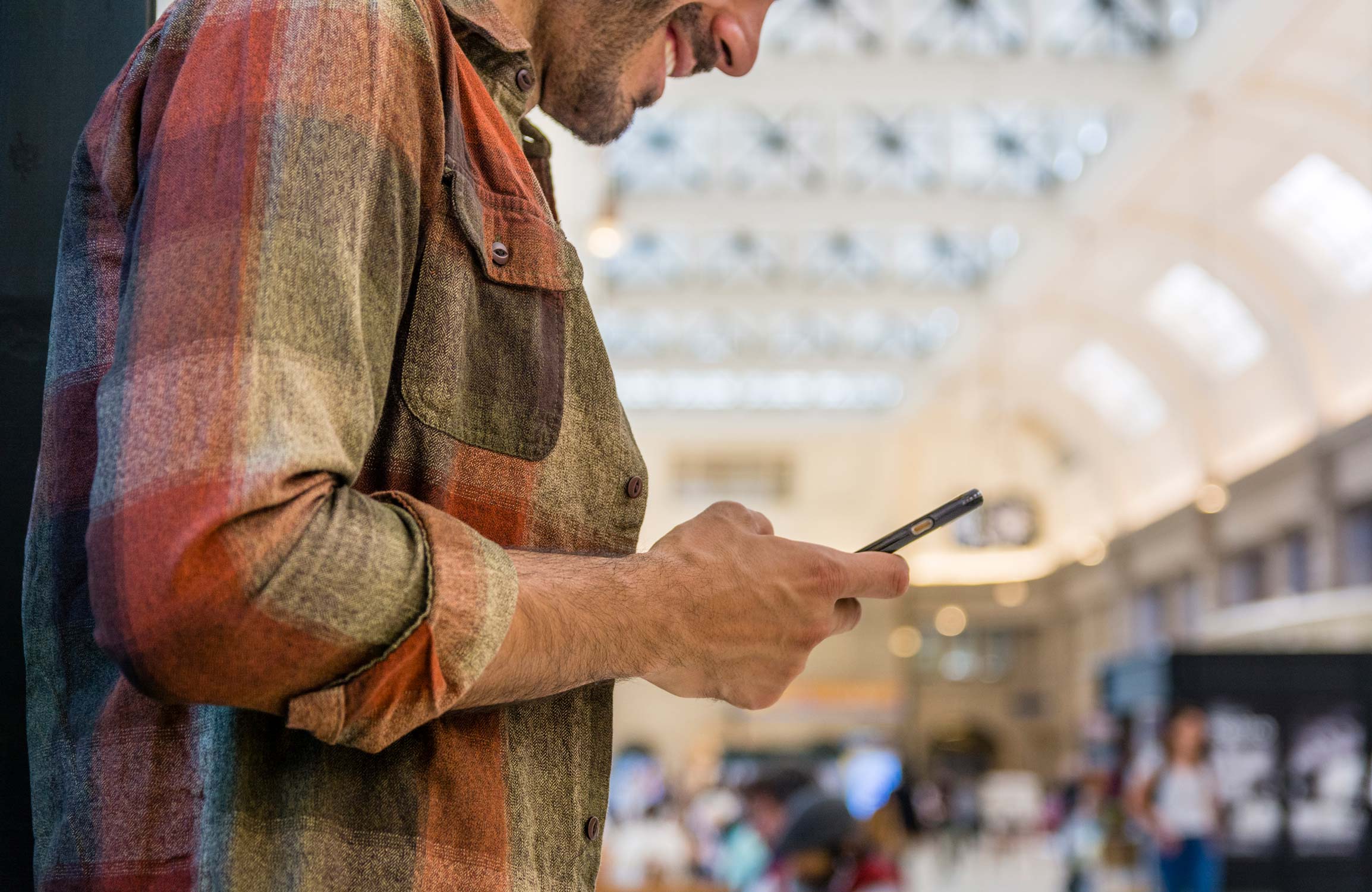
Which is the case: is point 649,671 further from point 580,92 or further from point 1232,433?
point 1232,433

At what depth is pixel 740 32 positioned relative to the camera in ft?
4.32

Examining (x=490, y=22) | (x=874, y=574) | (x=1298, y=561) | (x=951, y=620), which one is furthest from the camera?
(x=951, y=620)

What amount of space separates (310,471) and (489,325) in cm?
27

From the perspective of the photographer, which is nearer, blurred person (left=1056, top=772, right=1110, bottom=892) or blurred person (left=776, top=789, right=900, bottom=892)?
blurred person (left=776, top=789, right=900, bottom=892)

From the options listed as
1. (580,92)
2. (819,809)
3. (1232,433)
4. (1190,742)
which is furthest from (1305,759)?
(580,92)

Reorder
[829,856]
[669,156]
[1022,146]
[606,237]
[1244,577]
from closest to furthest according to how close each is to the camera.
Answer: [829,856] < [606,237] < [1022,146] < [669,156] < [1244,577]

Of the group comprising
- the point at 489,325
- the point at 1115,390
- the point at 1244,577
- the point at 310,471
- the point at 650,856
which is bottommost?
the point at 650,856

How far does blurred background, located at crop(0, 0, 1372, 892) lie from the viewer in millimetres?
10984

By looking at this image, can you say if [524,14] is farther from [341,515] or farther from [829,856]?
[829,856]

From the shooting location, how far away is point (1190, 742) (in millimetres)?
11289

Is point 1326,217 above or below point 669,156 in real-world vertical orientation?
below

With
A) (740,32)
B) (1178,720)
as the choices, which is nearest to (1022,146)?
(1178,720)

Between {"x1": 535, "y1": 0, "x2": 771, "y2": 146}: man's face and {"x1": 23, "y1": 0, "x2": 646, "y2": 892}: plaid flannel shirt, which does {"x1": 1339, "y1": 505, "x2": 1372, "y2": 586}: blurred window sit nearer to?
{"x1": 535, "y1": 0, "x2": 771, "y2": 146}: man's face

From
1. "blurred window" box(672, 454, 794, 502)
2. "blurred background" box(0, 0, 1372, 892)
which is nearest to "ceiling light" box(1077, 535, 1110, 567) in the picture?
"blurred background" box(0, 0, 1372, 892)
